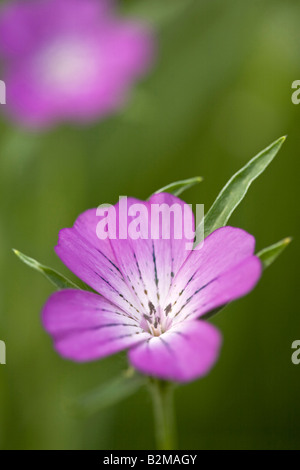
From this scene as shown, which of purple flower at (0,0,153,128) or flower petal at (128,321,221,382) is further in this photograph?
purple flower at (0,0,153,128)

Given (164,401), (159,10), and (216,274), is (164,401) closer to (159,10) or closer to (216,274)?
(216,274)

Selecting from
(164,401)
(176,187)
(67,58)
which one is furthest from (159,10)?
(164,401)

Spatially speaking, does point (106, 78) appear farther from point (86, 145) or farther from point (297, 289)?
point (297, 289)
